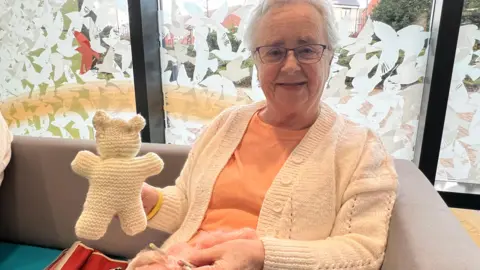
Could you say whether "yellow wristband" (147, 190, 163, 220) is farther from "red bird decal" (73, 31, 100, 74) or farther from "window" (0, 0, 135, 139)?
"red bird decal" (73, 31, 100, 74)

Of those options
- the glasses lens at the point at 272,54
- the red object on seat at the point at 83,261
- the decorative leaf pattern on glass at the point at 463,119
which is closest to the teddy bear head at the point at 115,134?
the glasses lens at the point at 272,54

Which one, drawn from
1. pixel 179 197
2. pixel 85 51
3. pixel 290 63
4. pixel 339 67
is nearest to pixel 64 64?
pixel 85 51

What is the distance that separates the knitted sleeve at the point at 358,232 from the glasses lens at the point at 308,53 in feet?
0.85

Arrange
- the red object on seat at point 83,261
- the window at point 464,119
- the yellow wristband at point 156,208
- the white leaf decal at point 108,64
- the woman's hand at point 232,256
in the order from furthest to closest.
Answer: the white leaf decal at point 108,64 < the window at point 464,119 < the red object on seat at point 83,261 < the yellow wristband at point 156,208 < the woman's hand at point 232,256

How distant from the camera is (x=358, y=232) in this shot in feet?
3.13

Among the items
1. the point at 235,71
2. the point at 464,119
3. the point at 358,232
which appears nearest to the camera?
the point at 358,232

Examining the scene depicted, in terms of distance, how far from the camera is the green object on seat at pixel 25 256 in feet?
4.65

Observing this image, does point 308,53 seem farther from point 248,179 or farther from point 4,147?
point 4,147

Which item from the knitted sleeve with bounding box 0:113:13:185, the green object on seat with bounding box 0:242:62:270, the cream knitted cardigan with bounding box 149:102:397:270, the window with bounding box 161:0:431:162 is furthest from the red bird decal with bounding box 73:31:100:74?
the cream knitted cardigan with bounding box 149:102:397:270

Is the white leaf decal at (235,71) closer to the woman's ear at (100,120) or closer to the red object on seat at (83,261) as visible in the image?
the red object on seat at (83,261)

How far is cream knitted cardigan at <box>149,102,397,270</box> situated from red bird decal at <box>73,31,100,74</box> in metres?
1.09

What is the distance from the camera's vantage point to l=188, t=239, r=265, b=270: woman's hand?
85 centimetres

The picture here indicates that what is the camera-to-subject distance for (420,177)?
121 centimetres

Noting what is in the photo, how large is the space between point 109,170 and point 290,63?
0.48 metres
